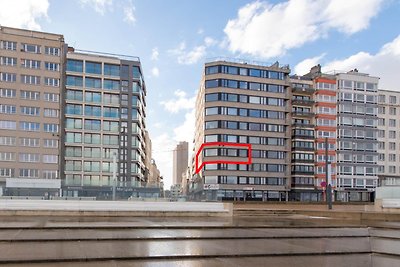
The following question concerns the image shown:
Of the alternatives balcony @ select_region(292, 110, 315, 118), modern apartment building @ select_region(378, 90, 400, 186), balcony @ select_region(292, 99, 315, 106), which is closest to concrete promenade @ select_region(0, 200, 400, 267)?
balcony @ select_region(292, 110, 315, 118)

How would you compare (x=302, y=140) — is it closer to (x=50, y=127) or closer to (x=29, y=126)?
(x=50, y=127)

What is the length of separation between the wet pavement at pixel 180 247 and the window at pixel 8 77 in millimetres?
75200

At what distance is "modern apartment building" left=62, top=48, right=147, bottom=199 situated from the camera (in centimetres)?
8681

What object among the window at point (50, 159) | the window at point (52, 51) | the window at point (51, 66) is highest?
the window at point (52, 51)

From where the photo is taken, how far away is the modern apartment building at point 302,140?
92.8m

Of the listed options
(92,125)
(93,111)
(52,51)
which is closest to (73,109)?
(93,111)

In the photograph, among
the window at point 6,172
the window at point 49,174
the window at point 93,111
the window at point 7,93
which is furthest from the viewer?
the window at point 93,111

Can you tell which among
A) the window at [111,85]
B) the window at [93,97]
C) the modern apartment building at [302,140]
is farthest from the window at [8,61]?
the modern apartment building at [302,140]

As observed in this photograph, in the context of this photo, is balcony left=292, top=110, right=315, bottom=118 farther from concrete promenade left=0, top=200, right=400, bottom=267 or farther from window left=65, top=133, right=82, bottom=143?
concrete promenade left=0, top=200, right=400, bottom=267

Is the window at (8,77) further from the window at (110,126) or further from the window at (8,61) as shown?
the window at (110,126)

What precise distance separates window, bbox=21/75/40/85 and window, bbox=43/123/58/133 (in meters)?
8.80

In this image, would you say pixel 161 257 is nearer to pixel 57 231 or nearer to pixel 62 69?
pixel 57 231

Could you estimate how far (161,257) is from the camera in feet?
34.0

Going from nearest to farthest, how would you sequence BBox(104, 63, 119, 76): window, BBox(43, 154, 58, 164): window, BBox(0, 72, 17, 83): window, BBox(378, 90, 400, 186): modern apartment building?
1. BBox(0, 72, 17, 83): window
2. BBox(43, 154, 58, 164): window
3. BBox(104, 63, 119, 76): window
4. BBox(378, 90, 400, 186): modern apartment building
